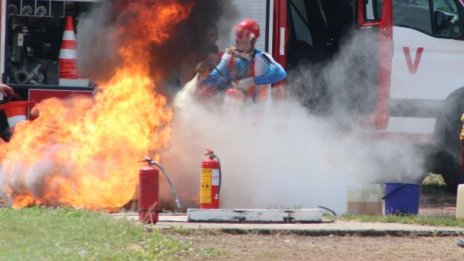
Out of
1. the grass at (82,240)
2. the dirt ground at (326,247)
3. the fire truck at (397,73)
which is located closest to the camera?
the grass at (82,240)

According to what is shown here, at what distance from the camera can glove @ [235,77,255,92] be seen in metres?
12.8

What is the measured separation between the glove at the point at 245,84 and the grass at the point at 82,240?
300 centimetres

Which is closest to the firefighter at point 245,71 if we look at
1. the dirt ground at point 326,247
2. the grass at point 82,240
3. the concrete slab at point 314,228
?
the concrete slab at point 314,228

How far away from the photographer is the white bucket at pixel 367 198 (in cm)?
1204

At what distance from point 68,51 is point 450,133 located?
196 inches

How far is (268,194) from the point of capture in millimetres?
12805

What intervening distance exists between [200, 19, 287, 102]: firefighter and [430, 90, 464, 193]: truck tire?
3069 mm

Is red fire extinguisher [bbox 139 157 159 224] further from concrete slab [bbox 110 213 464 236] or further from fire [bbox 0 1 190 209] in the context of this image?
fire [bbox 0 1 190 209]

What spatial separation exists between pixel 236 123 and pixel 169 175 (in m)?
0.97

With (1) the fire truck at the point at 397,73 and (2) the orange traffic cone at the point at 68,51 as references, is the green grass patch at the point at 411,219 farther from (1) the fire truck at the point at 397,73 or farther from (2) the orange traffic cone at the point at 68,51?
(2) the orange traffic cone at the point at 68,51

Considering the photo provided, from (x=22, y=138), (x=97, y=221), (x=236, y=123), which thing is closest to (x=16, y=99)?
(x=22, y=138)

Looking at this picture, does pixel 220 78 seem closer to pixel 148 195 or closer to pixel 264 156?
pixel 264 156

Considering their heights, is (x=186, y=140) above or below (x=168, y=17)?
Result: below

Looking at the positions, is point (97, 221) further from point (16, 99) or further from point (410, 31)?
point (410, 31)
